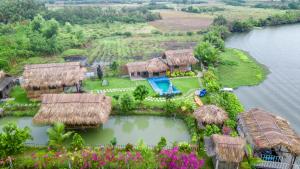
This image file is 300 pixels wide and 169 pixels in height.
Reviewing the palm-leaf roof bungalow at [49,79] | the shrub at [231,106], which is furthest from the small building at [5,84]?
the shrub at [231,106]

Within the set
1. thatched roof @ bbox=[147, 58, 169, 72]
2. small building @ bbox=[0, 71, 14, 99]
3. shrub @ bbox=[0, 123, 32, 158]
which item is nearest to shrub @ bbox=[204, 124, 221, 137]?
shrub @ bbox=[0, 123, 32, 158]

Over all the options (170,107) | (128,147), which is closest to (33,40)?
(170,107)

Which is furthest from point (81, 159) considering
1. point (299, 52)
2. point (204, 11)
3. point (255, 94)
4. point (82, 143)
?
point (204, 11)

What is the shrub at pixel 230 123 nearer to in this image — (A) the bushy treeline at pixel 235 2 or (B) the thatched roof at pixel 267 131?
(B) the thatched roof at pixel 267 131

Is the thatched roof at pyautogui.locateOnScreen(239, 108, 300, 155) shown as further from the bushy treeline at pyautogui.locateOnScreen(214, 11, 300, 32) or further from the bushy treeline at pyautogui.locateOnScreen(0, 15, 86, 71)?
the bushy treeline at pyautogui.locateOnScreen(214, 11, 300, 32)

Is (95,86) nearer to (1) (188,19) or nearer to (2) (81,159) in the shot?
(2) (81,159)

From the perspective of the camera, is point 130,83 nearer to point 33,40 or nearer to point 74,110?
point 74,110
